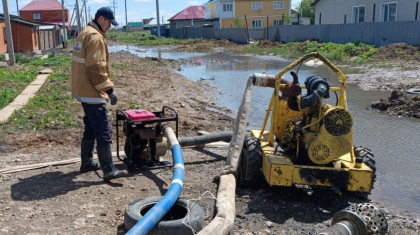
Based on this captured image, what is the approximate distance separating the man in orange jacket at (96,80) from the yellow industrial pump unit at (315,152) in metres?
A: 1.89

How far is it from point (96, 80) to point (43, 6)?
7864cm

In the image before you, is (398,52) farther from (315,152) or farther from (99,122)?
Result: (99,122)

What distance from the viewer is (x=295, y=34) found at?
4109 centimetres

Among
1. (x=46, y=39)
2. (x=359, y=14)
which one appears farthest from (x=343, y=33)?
(x=46, y=39)

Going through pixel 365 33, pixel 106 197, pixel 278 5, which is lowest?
pixel 106 197

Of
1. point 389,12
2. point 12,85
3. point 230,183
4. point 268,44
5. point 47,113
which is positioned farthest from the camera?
point 268,44

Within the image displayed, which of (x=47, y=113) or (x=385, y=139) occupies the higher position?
(x=47, y=113)

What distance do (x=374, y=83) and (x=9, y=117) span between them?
1269 centimetres

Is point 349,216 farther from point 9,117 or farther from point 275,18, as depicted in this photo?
point 275,18

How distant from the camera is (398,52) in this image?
23.6 m

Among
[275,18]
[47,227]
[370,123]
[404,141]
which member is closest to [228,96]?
[370,123]

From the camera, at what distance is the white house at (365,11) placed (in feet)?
100

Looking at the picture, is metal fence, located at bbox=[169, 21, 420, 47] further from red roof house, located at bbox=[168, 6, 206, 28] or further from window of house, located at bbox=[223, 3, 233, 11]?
red roof house, located at bbox=[168, 6, 206, 28]

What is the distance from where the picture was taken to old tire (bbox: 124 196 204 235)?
4105 mm
